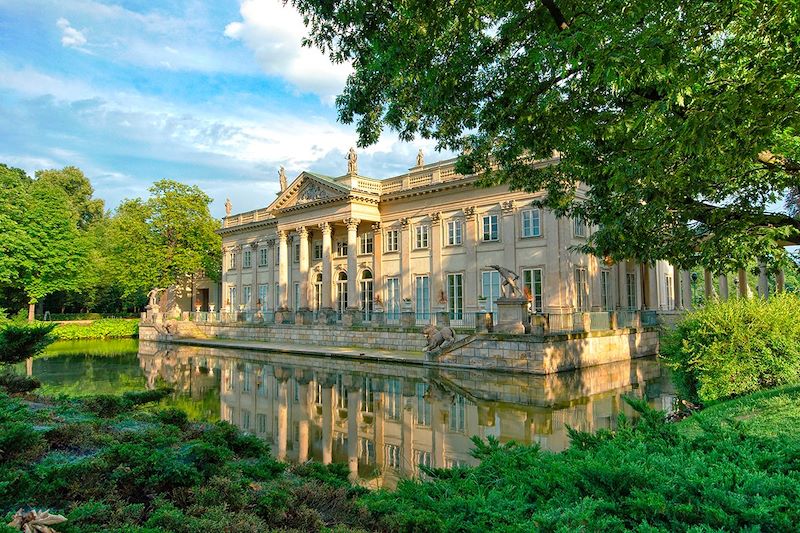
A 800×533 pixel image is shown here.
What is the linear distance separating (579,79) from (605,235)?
411cm

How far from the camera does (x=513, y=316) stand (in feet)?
62.2

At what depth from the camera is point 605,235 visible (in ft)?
37.0

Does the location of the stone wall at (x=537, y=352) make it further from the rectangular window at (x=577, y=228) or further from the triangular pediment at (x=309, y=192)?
the triangular pediment at (x=309, y=192)

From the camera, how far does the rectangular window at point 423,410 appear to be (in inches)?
416

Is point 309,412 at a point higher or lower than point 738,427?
lower

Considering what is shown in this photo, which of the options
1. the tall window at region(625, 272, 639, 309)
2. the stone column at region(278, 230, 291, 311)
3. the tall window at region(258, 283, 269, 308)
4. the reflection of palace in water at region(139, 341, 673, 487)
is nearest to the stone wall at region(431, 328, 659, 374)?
the reflection of palace in water at region(139, 341, 673, 487)

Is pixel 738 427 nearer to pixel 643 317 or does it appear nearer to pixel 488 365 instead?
pixel 488 365

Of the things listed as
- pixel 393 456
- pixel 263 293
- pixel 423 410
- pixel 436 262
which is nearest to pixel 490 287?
pixel 436 262

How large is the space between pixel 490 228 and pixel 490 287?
3.08 meters

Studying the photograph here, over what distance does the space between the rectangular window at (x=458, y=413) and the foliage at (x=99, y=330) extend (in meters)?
37.5

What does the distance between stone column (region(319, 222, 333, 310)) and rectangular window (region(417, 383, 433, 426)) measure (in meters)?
18.6

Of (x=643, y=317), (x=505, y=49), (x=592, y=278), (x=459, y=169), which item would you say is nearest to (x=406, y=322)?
(x=592, y=278)

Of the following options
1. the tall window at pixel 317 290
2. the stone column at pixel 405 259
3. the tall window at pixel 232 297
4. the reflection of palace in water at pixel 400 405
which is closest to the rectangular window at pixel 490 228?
the stone column at pixel 405 259

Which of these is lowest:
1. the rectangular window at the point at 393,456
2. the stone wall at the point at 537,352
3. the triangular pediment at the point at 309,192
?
the rectangular window at the point at 393,456
